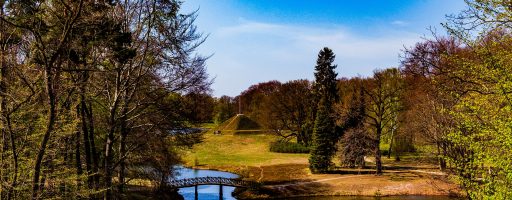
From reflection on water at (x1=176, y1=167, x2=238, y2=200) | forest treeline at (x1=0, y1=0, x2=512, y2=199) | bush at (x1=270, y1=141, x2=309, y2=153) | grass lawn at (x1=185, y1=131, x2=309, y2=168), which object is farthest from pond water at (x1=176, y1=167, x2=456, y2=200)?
bush at (x1=270, y1=141, x2=309, y2=153)

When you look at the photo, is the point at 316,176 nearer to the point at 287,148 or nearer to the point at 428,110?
the point at 428,110

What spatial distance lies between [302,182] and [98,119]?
27.5 meters

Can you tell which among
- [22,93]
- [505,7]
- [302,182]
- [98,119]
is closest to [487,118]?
[505,7]

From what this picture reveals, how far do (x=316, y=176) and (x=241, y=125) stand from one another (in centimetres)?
4867

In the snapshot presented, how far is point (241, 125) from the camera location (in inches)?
3824

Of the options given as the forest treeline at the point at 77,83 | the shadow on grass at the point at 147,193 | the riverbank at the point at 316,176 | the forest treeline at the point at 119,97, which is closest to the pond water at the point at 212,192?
the riverbank at the point at 316,176

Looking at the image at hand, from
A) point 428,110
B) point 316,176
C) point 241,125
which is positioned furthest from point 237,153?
point 428,110

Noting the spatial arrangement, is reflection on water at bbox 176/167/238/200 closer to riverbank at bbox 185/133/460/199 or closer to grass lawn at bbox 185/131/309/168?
riverbank at bbox 185/133/460/199

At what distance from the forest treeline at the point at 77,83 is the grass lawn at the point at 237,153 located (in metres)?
33.1

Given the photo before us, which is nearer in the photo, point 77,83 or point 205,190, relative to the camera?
point 77,83

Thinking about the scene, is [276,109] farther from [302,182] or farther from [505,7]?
[505,7]

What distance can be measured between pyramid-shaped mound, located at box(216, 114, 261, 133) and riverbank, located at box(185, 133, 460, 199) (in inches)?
766

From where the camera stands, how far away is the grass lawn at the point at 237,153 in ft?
212

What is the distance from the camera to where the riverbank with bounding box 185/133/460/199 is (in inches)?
1687
